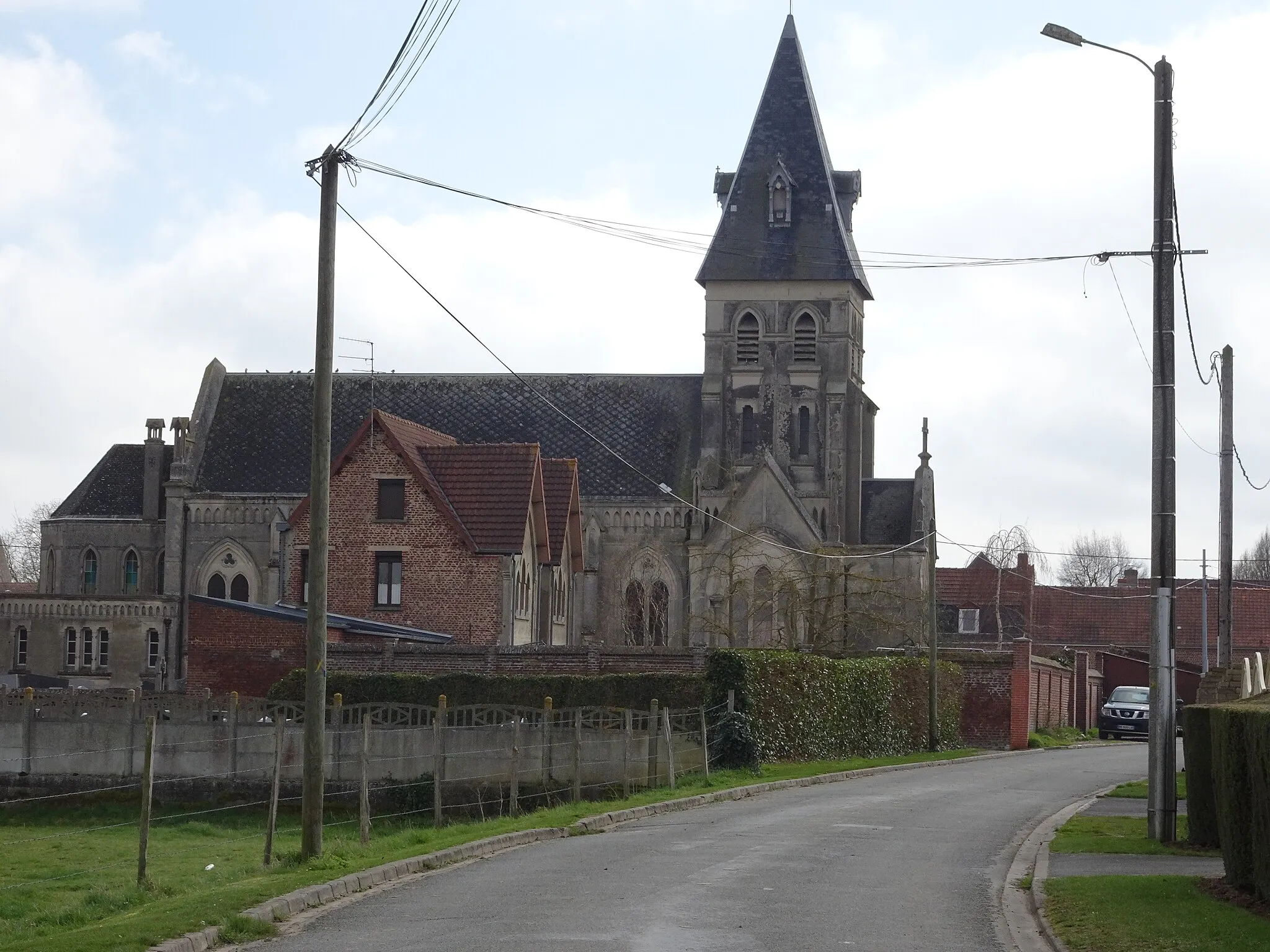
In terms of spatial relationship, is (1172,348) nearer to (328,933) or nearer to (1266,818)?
(1266,818)

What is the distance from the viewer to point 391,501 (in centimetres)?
4328

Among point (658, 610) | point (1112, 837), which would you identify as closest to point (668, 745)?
point (1112, 837)

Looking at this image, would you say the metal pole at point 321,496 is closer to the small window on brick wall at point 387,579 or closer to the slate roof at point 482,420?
the small window on brick wall at point 387,579

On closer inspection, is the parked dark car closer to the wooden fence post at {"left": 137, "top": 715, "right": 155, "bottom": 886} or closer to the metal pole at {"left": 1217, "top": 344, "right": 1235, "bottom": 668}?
the metal pole at {"left": 1217, "top": 344, "right": 1235, "bottom": 668}

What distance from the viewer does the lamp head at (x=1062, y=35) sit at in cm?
1864

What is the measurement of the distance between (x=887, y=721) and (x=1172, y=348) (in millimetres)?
20925

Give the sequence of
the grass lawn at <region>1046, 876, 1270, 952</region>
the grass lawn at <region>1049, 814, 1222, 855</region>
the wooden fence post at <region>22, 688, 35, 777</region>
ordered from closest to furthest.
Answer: the grass lawn at <region>1046, 876, 1270, 952</region> < the grass lawn at <region>1049, 814, 1222, 855</region> < the wooden fence post at <region>22, 688, 35, 777</region>

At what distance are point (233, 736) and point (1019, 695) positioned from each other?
75.8 feet

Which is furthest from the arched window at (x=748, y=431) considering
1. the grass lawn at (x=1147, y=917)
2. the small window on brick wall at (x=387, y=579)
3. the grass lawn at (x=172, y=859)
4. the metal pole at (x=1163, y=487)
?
the grass lawn at (x=1147, y=917)

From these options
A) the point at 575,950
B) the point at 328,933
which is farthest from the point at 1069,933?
the point at 328,933

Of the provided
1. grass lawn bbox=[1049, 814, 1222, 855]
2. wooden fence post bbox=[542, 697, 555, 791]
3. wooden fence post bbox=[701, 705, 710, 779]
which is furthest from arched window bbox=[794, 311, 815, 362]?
grass lawn bbox=[1049, 814, 1222, 855]

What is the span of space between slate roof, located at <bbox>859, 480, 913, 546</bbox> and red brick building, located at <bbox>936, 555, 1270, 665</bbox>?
1207 centimetres

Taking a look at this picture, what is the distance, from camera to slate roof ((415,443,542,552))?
42.8 metres

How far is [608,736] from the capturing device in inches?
1063
